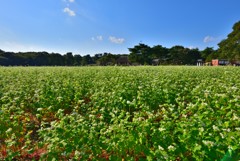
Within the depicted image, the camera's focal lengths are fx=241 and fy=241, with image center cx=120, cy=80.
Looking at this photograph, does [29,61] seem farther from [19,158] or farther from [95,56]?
[19,158]

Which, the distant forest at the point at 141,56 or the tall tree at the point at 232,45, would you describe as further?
the distant forest at the point at 141,56

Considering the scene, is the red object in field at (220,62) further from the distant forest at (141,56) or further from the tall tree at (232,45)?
Result: the tall tree at (232,45)

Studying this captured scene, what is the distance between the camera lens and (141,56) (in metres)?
71.3

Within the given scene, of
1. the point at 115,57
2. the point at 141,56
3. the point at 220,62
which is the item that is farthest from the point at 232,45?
the point at 115,57

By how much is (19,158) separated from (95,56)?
2906 inches

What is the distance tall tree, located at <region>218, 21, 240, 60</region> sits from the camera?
50331 mm

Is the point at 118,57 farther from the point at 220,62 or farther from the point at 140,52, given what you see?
the point at 220,62

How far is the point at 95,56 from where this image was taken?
78125 millimetres

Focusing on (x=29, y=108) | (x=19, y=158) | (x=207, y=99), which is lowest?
(x=19, y=158)

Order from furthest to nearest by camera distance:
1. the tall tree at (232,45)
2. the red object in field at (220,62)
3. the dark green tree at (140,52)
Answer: the dark green tree at (140,52) → the red object in field at (220,62) → the tall tree at (232,45)

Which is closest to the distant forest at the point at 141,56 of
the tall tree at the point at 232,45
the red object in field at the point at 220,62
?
the tall tree at the point at 232,45

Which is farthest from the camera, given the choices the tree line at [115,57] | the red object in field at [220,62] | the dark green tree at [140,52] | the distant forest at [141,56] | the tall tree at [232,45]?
the dark green tree at [140,52]

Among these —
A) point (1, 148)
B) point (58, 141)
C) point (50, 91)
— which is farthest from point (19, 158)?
point (50, 91)

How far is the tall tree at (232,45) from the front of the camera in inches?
1982
